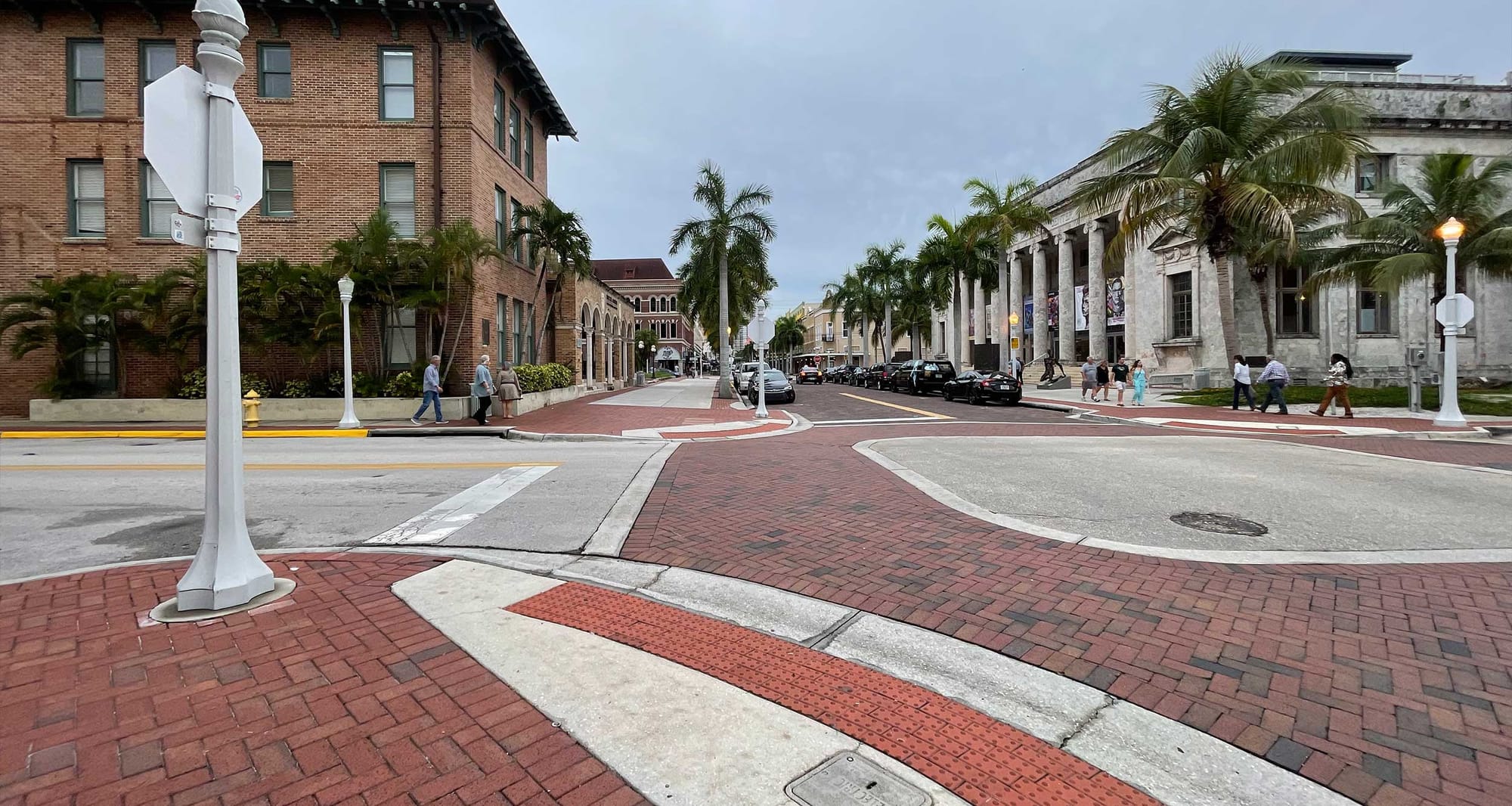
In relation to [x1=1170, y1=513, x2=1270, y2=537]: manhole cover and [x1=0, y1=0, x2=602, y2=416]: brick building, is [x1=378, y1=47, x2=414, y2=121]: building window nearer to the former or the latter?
[x1=0, y1=0, x2=602, y2=416]: brick building

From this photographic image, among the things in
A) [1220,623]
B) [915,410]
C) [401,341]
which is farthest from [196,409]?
[1220,623]

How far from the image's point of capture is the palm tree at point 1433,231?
75.8ft

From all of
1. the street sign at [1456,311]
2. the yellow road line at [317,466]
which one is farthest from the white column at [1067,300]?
the yellow road line at [317,466]

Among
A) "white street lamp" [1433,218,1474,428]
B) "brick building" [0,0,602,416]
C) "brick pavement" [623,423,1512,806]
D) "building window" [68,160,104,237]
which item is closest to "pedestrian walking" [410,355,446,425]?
"brick building" [0,0,602,416]

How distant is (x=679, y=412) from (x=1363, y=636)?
60.8 ft

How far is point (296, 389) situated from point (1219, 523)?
2007 centimetres

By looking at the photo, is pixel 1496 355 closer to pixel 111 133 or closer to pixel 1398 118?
pixel 1398 118

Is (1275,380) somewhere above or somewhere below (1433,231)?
below

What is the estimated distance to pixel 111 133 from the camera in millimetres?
19188

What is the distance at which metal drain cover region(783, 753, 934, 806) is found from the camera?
2.49 meters

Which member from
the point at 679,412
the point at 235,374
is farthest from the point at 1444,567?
the point at 679,412

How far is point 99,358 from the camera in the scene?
19516 millimetres

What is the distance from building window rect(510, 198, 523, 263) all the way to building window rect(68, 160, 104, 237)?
10.5 meters

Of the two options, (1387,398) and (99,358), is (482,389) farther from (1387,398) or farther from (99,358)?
(1387,398)
